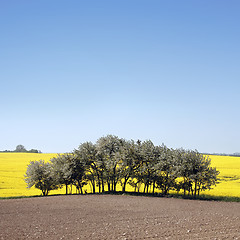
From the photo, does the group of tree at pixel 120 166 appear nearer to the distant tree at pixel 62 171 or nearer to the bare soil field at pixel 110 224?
the distant tree at pixel 62 171

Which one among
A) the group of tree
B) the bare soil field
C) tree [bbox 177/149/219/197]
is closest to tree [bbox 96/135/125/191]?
the group of tree

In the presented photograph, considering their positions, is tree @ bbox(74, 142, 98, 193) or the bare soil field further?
tree @ bbox(74, 142, 98, 193)

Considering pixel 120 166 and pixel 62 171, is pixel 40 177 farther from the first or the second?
pixel 120 166

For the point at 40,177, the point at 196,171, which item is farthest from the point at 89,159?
the point at 196,171

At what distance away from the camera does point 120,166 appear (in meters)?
56.4

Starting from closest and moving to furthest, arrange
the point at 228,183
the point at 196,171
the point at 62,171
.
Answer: the point at 196,171 < the point at 62,171 < the point at 228,183

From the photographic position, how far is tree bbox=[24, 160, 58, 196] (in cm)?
5584

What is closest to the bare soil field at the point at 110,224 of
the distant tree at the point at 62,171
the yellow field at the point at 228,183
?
the distant tree at the point at 62,171

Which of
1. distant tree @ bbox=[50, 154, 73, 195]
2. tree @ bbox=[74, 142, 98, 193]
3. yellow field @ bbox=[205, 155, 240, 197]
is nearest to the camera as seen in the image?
yellow field @ bbox=[205, 155, 240, 197]

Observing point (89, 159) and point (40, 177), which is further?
point (89, 159)

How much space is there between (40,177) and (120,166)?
49.6 feet

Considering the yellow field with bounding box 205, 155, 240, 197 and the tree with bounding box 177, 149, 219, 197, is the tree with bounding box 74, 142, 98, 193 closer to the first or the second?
the tree with bounding box 177, 149, 219, 197

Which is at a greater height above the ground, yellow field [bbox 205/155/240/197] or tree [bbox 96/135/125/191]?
tree [bbox 96/135/125/191]

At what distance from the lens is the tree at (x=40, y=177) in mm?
55844
